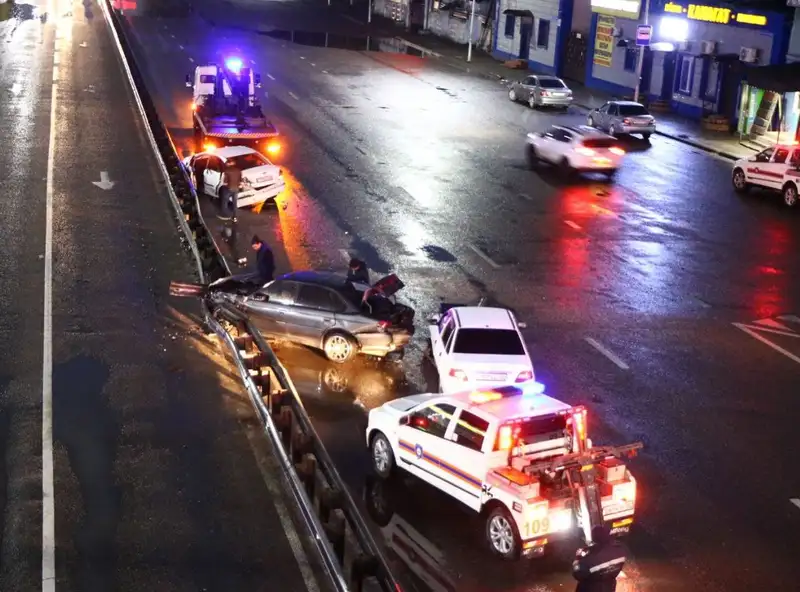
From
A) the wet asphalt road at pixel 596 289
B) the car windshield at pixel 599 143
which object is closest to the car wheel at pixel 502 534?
the wet asphalt road at pixel 596 289

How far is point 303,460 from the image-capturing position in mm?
13578

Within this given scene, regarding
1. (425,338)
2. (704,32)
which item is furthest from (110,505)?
(704,32)

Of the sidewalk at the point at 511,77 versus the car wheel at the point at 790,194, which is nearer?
the car wheel at the point at 790,194

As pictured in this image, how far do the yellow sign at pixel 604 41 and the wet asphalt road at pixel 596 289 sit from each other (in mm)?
10986

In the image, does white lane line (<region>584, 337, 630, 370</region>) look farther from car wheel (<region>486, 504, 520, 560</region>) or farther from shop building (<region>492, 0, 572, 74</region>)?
shop building (<region>492, 0, 572, 74</region>)

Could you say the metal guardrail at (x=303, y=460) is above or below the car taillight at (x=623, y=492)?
below

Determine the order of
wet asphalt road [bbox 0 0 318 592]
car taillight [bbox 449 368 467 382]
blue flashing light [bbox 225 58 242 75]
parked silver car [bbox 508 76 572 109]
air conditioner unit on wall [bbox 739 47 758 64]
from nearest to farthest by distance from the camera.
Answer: wet asphalt road [bbox 0 0 318 592], car taillight [bbox 449 368 467 382], blue flashing light [bbox 225 58 242 75], air conditioner unit on wall [bbox 739 47 758 64], parked silver car [bbox 508 76 572 109]

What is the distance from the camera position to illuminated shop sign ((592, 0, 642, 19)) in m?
54.2

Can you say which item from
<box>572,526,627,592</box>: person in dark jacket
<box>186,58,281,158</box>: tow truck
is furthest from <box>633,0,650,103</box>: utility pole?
<box>572,526,627,592</box>: person in dark jacket

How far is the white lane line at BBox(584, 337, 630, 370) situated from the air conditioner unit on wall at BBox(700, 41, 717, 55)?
31865 mm

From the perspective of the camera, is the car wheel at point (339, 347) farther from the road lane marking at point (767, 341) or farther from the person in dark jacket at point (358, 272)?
the road lane marking at point (767, 341)

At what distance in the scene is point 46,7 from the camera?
83.1 m

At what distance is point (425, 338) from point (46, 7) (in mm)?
71990

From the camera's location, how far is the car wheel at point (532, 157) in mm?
37125
